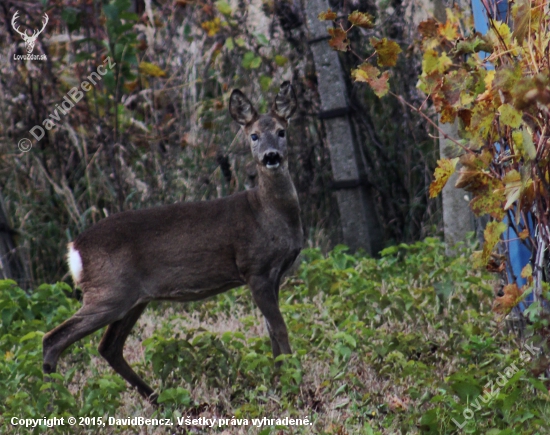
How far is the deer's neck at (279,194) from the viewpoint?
500cm

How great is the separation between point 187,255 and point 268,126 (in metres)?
0.87

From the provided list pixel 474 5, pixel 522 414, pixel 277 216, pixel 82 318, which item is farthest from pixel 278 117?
pixel 522 414

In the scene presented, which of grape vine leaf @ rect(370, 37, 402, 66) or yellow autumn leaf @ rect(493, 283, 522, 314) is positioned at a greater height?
grape vine leaf @ rect(370, 37, 402, 66)

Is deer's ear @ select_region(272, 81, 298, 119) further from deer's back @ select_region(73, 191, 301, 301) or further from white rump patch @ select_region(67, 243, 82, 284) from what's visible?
white rump patch @ select_region(67, 243, 82, 284)

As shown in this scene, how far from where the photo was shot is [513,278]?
158 inches

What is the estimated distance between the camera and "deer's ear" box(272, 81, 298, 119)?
520 cm

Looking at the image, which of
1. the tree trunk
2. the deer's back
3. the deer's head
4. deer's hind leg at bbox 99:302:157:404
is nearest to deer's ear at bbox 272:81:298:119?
the deer's head

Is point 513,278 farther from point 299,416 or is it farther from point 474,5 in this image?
point 474,5

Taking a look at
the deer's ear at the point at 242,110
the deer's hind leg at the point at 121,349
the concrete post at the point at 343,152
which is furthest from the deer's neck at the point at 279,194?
the concrete post at the point at 343,152

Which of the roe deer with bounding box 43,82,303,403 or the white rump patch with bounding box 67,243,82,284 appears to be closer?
the roe deer with bounding box 43,82,303,403

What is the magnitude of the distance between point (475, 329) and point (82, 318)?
79.1 inches
